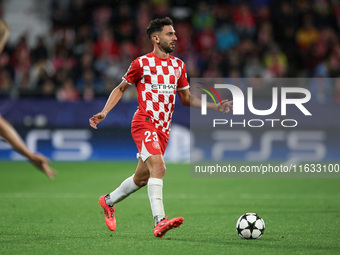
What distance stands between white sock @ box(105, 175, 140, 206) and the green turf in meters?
0.36

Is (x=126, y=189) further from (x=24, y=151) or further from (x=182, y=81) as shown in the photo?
(x=24, y=151)

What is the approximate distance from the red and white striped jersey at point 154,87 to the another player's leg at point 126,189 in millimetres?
513

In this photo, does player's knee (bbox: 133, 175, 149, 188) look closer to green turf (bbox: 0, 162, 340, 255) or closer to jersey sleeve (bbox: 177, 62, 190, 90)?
green turf (bbox: 0, 162, 340, 255)

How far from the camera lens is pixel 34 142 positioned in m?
16.7

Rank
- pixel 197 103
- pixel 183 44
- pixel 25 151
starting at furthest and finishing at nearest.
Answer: pixel 183 44 → pixel 197 103 → pixel 25 151

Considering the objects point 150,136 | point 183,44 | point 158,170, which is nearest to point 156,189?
point 158,170

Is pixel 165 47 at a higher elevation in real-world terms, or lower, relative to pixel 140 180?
higher

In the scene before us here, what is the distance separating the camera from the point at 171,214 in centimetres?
928

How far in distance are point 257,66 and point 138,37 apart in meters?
3.82

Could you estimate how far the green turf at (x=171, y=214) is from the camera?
659 cm

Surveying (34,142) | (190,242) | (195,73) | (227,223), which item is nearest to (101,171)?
(34,142)

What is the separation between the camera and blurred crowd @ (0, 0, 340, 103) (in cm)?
1797

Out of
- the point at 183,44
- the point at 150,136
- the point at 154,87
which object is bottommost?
the point at 150,136

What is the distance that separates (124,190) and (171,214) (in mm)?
1723
